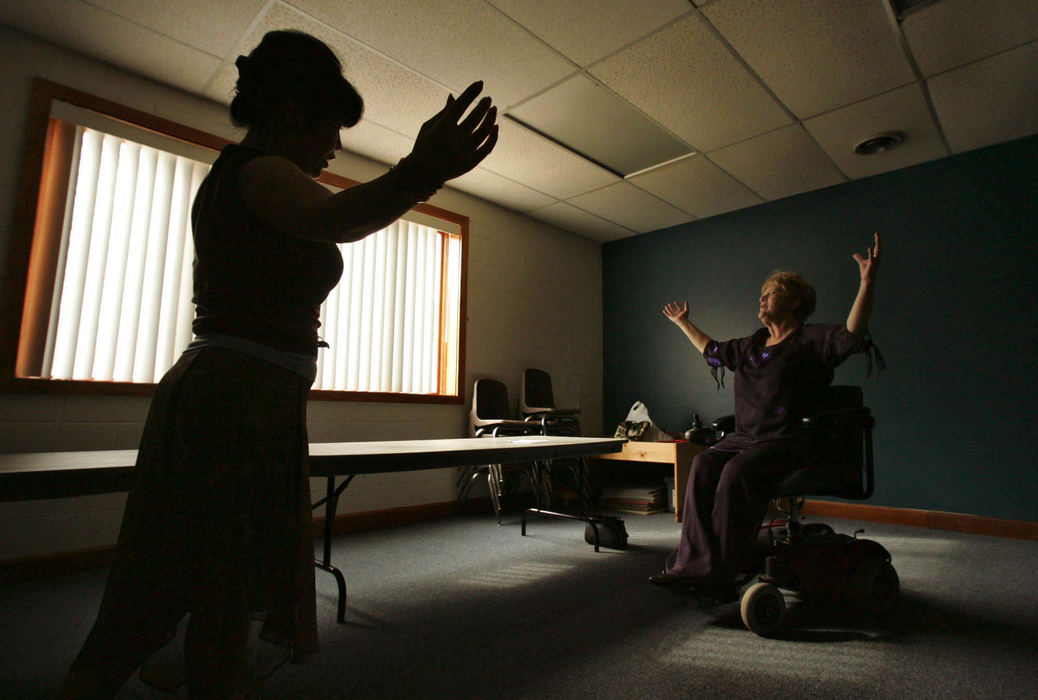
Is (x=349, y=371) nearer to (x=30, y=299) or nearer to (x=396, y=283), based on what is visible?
(x=396, y=283)

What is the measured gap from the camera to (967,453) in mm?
3316

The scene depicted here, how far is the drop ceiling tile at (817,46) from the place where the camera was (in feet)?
7.59

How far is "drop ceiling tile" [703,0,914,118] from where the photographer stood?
2.31m

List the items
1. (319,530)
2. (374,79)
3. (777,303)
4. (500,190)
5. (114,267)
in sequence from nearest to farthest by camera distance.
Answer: (777,303) < (114,267) < (374,79) < (319,530) < (500,190)

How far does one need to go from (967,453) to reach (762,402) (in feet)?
7.61

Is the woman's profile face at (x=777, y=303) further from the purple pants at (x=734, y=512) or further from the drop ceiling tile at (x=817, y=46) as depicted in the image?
the drop ceiling tile at (x=817, y=46)

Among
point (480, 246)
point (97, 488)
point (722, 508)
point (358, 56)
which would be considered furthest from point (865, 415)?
point (480, 246)

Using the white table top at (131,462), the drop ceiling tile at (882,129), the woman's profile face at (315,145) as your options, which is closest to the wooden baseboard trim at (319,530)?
the white table top at (131,462)

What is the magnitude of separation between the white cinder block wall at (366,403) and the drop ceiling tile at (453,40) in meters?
1.08

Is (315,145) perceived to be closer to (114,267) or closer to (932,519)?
(114,267)

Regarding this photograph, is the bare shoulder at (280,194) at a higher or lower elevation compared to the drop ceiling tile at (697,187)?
lower

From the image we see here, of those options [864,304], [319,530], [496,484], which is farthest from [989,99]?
[319,530]

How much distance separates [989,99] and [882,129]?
1.62 ft

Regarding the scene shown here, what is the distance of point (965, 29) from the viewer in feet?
7.91
